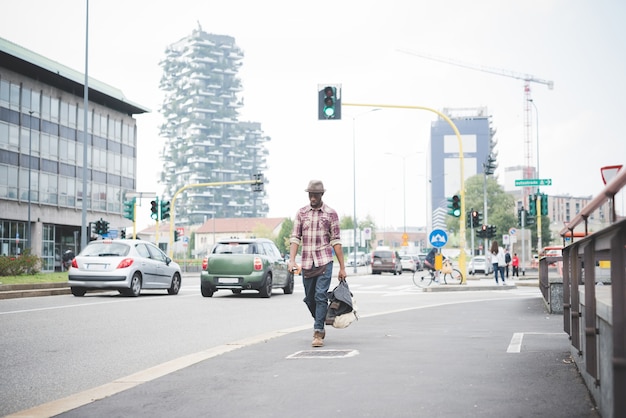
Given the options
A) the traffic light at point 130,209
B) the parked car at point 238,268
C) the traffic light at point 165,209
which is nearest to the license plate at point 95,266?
the parked car at point 238,268

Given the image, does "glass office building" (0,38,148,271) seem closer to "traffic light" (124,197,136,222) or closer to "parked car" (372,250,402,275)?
"traffic light" (124,197,136,222)

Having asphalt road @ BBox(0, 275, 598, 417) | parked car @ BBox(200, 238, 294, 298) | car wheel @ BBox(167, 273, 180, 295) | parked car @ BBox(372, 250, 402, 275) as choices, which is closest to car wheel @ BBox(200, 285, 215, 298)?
parked car @ BBox(200, 238, 294, 298)

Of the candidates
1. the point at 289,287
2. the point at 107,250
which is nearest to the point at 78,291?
the point at 107,250

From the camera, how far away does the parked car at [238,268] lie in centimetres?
2134

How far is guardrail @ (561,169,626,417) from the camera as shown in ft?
12.4

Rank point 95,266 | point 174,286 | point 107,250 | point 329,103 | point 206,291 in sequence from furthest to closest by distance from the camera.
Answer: point 174,286
point 329,103
point 206,291
point 107,250
point 95,266

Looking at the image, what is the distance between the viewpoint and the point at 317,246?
31.4ft

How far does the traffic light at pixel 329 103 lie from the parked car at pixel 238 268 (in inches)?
171

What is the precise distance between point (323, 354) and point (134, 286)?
13802 mm

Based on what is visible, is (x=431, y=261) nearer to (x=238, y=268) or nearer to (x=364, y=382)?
(x=238, y=268)

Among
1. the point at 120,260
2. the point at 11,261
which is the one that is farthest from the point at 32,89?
the point at 120,260

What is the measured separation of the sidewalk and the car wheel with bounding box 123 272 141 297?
11610 millimetres

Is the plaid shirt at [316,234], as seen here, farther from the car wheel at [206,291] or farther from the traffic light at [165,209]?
the traffic light at [165,209]

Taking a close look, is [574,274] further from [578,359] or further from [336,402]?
[336,402]
